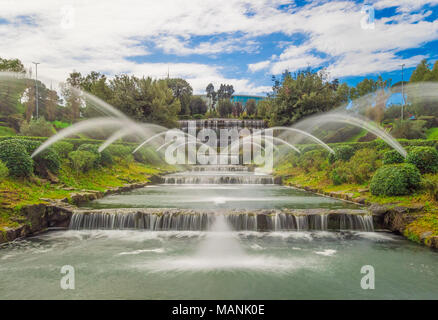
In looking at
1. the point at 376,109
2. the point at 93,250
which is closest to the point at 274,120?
the point at 376,109

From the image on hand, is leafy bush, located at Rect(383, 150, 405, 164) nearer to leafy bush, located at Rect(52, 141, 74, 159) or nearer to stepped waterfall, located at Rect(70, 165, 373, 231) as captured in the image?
stepped waterfall, located at Rect(70, 165, 373, 231)

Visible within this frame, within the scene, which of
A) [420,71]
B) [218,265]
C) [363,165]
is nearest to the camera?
[218,265]

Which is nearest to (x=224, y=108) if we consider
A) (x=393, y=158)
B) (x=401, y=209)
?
(x=393, y=158)

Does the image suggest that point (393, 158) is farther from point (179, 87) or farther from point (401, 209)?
point (179, 87)

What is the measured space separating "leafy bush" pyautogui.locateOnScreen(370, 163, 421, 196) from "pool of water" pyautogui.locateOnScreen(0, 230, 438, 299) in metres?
2.85

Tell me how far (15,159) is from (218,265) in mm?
11385

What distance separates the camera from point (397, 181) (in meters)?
12.9

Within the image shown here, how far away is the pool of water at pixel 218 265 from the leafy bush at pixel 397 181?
285 cm

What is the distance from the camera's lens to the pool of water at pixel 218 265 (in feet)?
22.1

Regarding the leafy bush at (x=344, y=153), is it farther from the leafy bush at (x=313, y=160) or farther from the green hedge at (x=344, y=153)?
the leafy bush at (x=313, y=160)

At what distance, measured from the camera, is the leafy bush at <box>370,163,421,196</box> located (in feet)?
41.8

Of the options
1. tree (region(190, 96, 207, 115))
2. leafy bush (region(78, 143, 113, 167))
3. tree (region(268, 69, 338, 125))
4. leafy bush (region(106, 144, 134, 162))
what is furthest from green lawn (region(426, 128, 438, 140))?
tree (region(190, 96, 207, 115))

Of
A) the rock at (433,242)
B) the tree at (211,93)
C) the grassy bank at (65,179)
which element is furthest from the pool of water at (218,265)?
the tree at (211,93)
